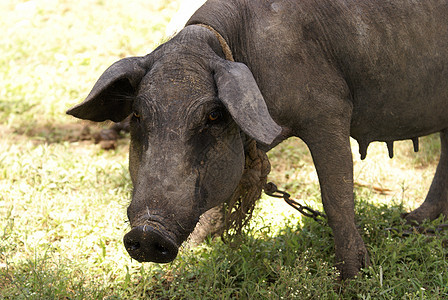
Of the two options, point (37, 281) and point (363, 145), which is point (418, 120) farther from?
point (37, 281)

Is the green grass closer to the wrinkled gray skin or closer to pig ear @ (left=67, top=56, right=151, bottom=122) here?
the wrinkled gray skin

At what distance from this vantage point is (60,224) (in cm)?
432

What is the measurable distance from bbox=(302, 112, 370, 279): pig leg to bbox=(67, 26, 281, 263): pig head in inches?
23.1

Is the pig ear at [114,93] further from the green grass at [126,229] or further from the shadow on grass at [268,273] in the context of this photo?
the shadow on grass at [268,273]

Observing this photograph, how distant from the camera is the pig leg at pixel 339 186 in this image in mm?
3291

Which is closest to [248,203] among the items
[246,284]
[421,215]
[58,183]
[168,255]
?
[246,284]

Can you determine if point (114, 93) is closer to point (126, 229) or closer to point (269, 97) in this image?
point (269, 97)

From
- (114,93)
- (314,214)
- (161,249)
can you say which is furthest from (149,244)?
(314,214)

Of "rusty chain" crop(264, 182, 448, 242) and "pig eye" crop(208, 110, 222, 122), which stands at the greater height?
"pig eye" crop(208, 110, 222, 122)

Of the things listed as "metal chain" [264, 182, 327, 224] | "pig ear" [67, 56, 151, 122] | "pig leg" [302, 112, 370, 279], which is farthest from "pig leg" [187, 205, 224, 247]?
"pig ear" [67, 56, 151, 122]

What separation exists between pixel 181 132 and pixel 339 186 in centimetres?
119

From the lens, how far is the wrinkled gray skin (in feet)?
8.57

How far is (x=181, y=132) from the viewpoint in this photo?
8.69ft

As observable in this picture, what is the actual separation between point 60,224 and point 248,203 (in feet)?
5.35
